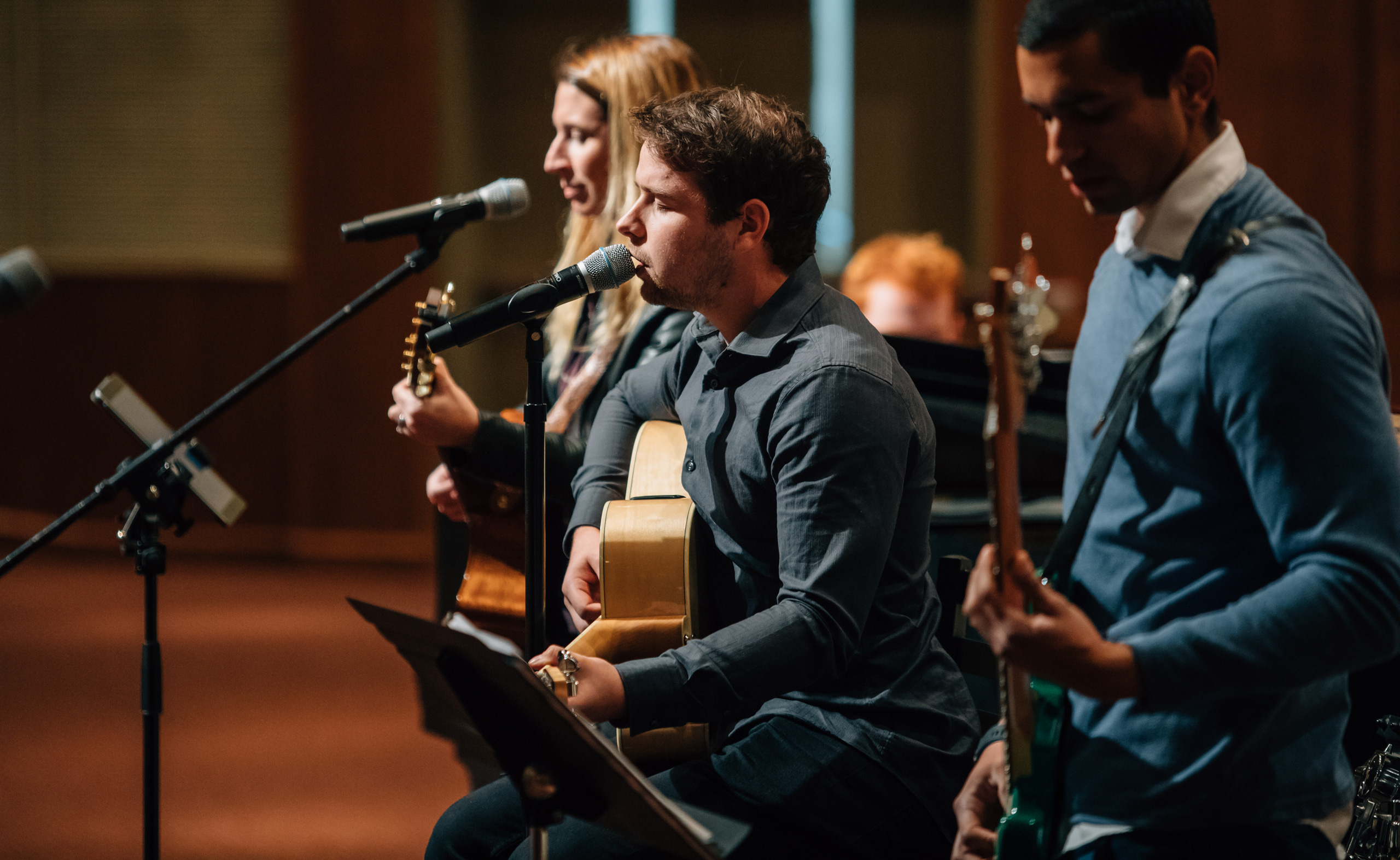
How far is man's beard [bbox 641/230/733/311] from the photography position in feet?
5.83

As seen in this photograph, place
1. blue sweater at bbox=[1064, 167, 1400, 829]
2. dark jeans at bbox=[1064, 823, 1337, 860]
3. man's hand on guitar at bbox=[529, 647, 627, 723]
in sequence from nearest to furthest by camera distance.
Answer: blue sweater at bbox=[1064, 167, 1400, 829], dark jeans at bbox=[1064, 823, 1337, 860], man's hand on guitar at bbox=[529, 647, 627, 723]

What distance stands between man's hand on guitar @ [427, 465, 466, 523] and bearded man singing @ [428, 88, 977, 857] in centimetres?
73

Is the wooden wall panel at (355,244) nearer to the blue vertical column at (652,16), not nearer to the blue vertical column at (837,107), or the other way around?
the blue vertical column at (652,16)

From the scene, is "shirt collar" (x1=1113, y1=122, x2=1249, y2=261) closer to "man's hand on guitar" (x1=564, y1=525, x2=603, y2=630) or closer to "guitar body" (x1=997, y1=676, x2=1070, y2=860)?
"guitar body" (x1=997, y1=676, x2=1070, y2=860)

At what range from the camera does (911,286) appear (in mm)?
3973

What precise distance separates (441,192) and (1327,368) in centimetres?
589

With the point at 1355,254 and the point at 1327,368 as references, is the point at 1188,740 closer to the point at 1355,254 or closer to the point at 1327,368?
the point at 1327,368

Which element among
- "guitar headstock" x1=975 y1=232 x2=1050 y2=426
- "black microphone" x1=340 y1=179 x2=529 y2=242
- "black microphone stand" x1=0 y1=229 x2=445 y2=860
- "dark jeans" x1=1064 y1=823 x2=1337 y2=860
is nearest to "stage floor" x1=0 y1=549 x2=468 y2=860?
"black microphone stand" x1=0 y1=229 x2=445 y2=860

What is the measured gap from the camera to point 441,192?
652cm

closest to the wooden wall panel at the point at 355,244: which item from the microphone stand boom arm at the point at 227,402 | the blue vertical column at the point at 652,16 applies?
the blue vertical column at the point at 652,16

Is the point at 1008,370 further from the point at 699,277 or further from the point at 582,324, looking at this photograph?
the point at 582,324

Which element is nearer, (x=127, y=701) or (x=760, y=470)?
(x=760, y=470)

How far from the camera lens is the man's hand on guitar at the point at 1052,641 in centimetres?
110

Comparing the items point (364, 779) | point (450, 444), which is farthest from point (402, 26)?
point (450, 444)
